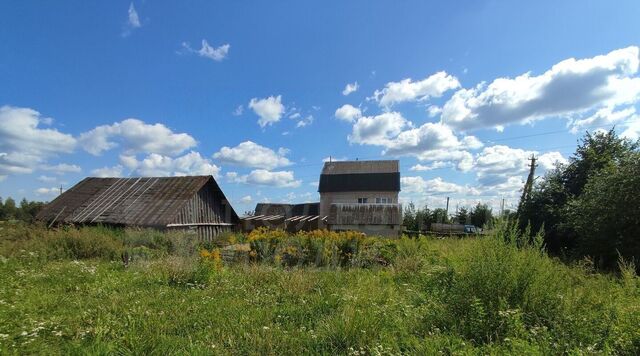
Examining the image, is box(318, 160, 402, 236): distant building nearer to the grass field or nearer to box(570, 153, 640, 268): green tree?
box(570, 153, 640, 268): green tree

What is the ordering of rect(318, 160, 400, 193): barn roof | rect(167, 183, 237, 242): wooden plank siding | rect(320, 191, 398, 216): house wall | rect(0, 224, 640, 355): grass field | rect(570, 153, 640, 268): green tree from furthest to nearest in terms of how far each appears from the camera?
rect(318, 160, 400, 193): barn roof < rect(320, 191, 398, 216): house wall < rect(167, 183, 237, 242): wooden plank siding < rect(570, 153, 640, 268): green tree < rect(0, 224, 640, 355): grass field

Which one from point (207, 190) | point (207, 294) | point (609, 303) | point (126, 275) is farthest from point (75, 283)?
point (207, 190)

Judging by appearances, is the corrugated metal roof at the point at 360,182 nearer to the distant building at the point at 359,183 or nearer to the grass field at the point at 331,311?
the distant building at the point at 359,183

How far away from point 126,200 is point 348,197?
2089 centimetres

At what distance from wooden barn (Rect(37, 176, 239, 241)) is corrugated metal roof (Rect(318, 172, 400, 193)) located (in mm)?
13966

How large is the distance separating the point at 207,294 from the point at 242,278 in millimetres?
1198

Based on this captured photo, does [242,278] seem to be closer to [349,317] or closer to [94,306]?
[94,306]

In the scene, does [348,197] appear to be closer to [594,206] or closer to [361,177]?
[361,177]

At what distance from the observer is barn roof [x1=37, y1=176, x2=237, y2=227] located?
20.5m

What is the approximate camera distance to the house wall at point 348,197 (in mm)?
36688

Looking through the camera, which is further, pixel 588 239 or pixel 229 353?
pixel 588 239

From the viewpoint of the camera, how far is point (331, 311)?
5.11 m

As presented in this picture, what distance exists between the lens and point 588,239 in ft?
40.4

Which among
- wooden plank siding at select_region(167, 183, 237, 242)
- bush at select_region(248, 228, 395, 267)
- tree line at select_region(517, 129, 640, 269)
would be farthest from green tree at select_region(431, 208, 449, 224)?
bush at select_region(248, 228, 395, 267)
